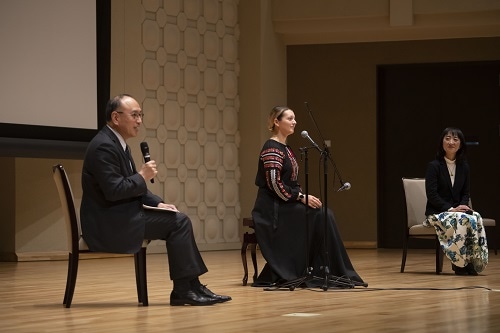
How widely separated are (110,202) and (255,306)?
937mm

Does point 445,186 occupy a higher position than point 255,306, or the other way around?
point 445,186

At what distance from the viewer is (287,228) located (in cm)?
645

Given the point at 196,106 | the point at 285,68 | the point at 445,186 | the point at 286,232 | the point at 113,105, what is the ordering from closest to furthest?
the point at 113,105, the point at 286,232, the point at 445,186, the point at 196,106, the point at 285,68

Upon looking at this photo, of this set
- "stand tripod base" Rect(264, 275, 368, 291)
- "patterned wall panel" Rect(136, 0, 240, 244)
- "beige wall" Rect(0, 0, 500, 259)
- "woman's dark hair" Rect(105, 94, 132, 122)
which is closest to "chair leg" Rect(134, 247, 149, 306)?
"woman's dark hair" Rect(105, 94, 132, 122)

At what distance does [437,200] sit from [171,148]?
3848 millimetres

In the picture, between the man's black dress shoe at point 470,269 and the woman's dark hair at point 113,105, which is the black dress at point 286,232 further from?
the woman's dark hair at point 113,105

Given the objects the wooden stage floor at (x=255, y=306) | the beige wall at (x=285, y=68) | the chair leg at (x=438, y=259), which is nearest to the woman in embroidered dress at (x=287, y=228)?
the wooden stage floor at (x=255, y=306)

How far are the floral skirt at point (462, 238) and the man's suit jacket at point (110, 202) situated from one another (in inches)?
124

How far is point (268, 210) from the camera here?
6492 millimetres

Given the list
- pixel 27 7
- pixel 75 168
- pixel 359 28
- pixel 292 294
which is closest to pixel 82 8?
pixel 27 7

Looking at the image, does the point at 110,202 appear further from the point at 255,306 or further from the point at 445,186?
the point at 445,186

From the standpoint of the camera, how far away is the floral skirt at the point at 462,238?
7293 millimetres

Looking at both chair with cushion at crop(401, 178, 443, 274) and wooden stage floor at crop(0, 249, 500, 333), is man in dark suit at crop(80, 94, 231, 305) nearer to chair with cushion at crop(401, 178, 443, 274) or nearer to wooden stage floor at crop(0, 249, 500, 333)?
wooden stage floor at crop(0, 249, 500, 333)

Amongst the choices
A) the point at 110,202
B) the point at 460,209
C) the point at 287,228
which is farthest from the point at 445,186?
the point at 110,202
